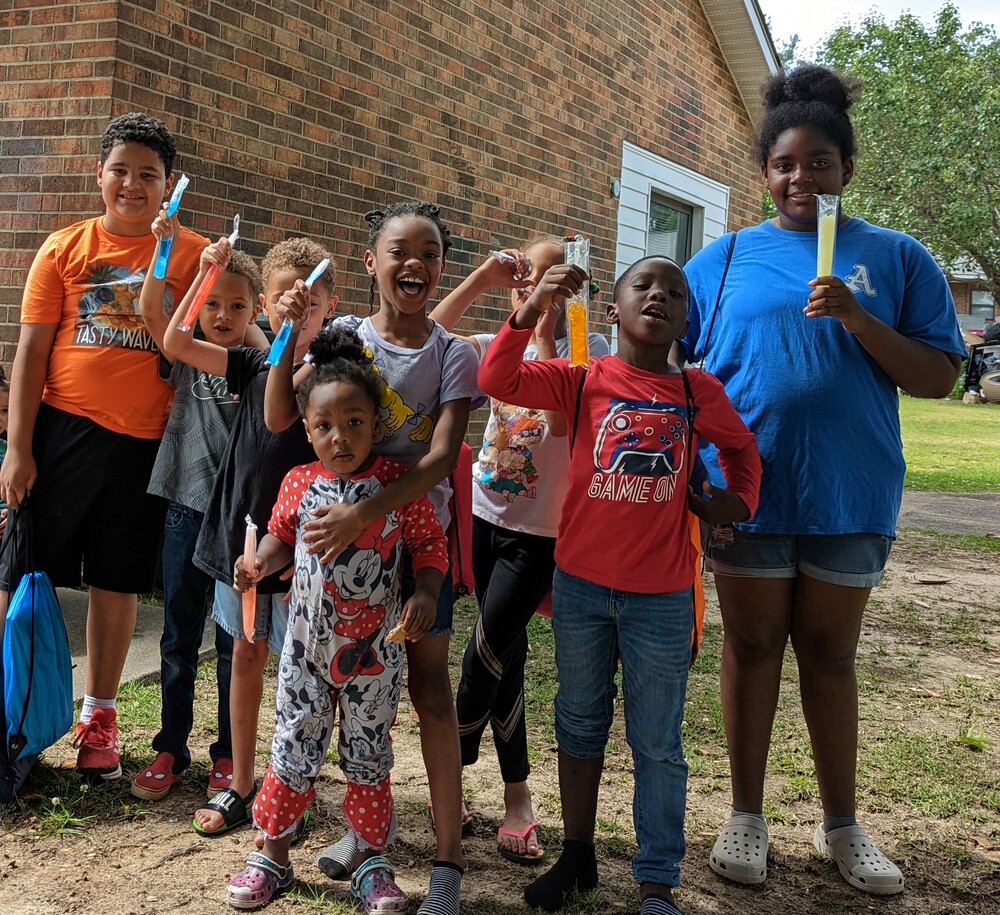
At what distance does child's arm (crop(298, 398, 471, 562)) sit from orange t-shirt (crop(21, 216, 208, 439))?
1075mm

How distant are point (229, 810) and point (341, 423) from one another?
4.15 ft

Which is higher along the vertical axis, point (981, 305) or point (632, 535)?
point (981, 305)

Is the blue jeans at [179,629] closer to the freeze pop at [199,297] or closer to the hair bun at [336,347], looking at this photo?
the freeze pop at [199,297]

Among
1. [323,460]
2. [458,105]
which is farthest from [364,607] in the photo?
[458,105]

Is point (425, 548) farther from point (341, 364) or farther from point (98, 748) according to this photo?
point (98, 748)

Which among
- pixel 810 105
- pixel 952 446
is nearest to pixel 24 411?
pixel 810 105

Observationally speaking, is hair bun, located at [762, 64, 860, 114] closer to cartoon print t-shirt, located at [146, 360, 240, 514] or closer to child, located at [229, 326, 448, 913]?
child, located at [229, 326, 448, 913]

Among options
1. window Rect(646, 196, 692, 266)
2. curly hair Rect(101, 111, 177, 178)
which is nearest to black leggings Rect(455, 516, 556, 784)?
curly hair Rect(101, 111, 177, 178)

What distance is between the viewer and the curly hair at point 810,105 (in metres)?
2.88

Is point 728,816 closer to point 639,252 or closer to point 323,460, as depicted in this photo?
point 323,460

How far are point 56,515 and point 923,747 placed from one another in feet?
10.7

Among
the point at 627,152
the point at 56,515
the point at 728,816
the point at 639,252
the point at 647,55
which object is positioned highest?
the point at 647,55

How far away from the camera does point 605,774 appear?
3695mm

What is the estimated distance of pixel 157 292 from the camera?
3.17 metres
